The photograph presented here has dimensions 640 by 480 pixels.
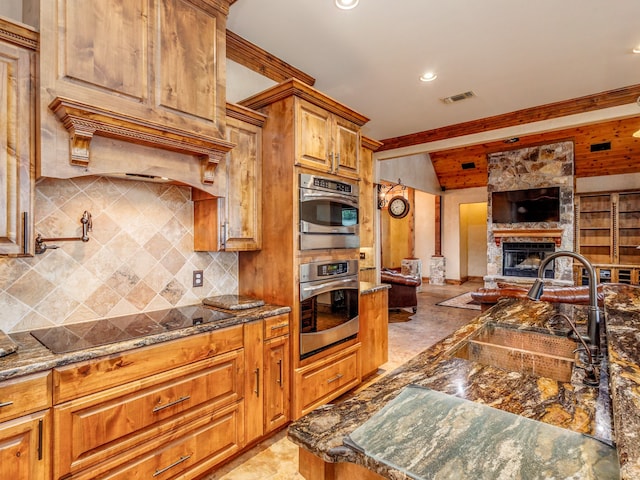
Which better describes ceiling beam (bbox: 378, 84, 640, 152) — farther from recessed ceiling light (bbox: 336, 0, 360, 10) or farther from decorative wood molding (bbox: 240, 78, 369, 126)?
recessed ceiling light (bbox: 336, 0, 360, 10)

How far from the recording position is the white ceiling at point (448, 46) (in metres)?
2.40

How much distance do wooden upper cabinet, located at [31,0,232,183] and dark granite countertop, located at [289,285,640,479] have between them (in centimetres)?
158

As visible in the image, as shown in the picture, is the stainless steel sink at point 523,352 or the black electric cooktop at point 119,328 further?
the black electric cooktop at point 119,328

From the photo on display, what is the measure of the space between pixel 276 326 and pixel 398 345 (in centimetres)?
267

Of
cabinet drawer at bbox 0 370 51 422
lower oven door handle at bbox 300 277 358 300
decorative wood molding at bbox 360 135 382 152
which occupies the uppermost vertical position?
decorative wood molding at bbox 360 135 382 152

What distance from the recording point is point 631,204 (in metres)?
7.47

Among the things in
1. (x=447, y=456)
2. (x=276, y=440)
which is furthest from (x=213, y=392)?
(x=447, y=456)

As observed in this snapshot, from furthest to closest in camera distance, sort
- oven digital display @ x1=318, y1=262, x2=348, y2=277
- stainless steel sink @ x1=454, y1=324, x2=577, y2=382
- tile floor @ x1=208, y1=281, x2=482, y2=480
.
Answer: oven digital display @ x1=318, y1=262, x2=348, y2=277 < tile floor @ x1=208, y1=281, x2=482, y2=480 < stainless steel sink @ x1=454, y1=324, x2=577, y2=382

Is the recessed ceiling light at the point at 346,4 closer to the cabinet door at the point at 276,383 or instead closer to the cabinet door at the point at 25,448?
the cabinet door at the point at 276,383

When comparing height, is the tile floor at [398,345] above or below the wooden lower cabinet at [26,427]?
below

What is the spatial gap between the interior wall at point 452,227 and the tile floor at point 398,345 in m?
0.60

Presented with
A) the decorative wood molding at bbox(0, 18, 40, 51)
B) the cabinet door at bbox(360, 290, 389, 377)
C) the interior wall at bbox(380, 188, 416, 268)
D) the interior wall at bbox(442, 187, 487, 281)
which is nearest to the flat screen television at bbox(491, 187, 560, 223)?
the interior wall at bbox(442, 187, 487, 281)

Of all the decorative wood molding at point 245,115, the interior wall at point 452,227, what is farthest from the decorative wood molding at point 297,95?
the interior wall at point 452,227

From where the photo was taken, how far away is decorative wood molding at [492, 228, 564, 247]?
23.4ft
